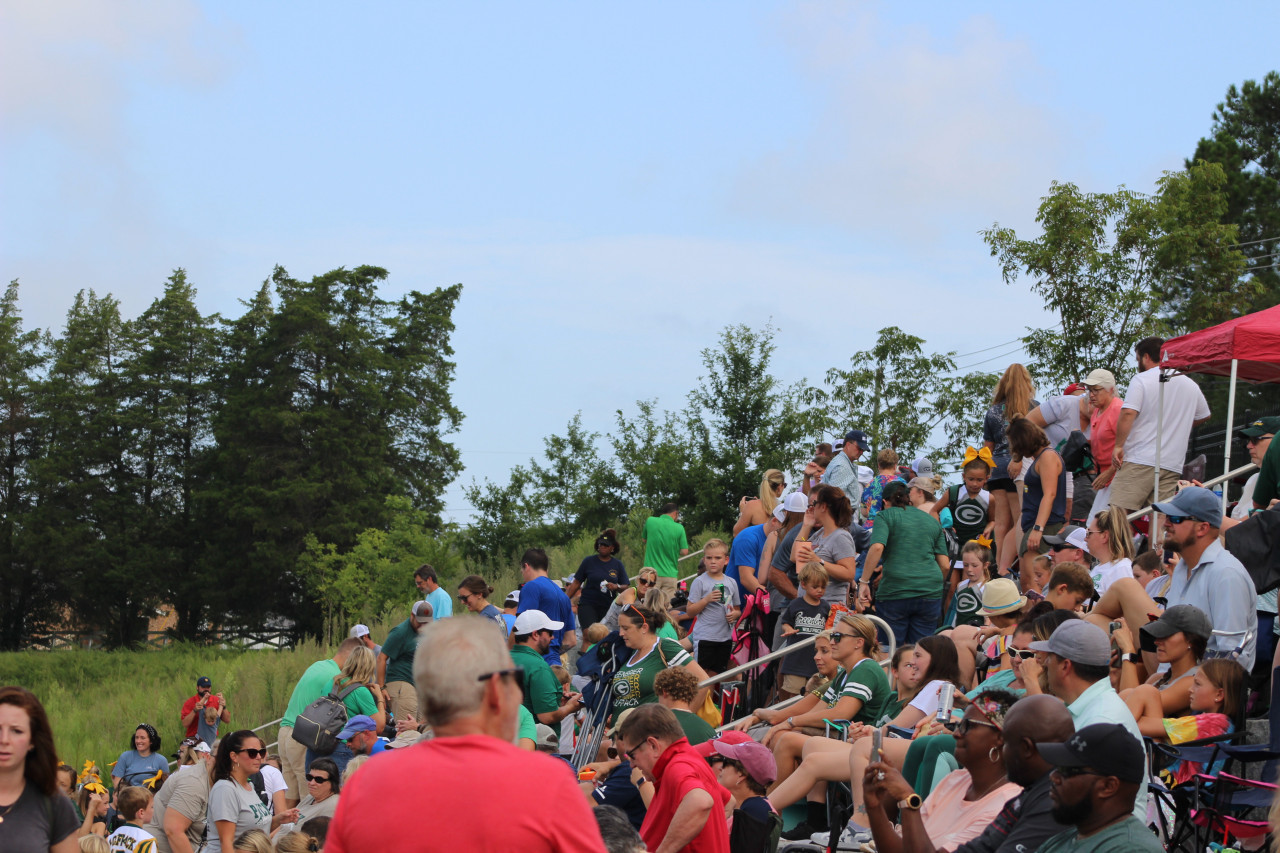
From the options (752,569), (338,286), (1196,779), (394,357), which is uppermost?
(338,286)

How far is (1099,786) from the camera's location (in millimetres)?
3820

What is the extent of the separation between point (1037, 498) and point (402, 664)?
19.8ft

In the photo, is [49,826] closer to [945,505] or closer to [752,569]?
[752,569]

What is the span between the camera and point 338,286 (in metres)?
45.9

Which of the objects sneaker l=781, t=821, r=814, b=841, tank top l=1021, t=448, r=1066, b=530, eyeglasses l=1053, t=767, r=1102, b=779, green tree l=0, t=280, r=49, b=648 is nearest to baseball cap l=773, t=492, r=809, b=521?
tank top l=1021, t=448, r=1066, b=530

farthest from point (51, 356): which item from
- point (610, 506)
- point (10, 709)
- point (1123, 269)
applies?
point (10, 709)

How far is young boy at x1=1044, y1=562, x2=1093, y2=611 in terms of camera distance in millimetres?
7496

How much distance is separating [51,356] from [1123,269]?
45.5 m

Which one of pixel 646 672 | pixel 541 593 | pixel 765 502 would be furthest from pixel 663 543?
pixel 646 672

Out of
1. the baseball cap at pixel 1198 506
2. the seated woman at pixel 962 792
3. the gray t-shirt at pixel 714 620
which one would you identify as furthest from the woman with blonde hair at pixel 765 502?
the seated woman at pixel 962 792

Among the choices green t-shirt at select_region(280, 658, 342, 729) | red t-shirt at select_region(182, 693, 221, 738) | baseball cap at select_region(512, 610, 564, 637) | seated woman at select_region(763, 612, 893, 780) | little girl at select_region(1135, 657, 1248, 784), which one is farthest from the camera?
red t-shirt at select_region(182, 693, 221, 738)

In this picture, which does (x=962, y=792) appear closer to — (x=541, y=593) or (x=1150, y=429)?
(x=541, y=593)

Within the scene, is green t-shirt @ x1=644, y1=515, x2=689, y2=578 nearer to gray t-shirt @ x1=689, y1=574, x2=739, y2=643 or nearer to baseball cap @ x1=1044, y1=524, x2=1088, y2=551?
gray t-shirt @ x1=689, y1=574, x2=739, y2=643

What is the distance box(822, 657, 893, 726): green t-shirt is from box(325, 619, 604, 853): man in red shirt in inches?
213
